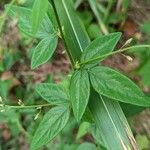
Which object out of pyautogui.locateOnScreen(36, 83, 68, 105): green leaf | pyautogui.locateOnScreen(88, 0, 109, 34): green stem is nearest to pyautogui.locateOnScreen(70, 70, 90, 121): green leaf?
pyautogui.locateOnScreen(36, 83, 68, 105): green leaf

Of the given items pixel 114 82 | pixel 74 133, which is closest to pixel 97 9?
pixel 74 133

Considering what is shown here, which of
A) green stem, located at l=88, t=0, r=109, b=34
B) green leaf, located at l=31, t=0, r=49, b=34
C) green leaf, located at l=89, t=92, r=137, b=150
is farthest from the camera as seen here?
green stem, located at l=88, t=0, r=109, b=34

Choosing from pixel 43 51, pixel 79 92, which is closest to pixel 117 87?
pixel 79 92

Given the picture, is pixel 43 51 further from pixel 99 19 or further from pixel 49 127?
pixel 99 19

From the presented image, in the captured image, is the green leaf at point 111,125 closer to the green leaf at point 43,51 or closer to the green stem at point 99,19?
the green leaf at point 43,51

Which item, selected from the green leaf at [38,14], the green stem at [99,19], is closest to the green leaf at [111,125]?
the green leaf at [38,14]

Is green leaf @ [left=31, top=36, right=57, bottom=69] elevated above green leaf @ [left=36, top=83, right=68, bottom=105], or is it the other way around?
green leaf @ [left=31, top=36, right=57, bottom=69]

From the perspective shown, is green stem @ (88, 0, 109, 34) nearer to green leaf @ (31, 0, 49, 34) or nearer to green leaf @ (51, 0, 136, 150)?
green leaf @ (51, 0, 136, 150)

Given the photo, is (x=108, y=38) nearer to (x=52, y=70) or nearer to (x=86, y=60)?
(x=86, y=60)
